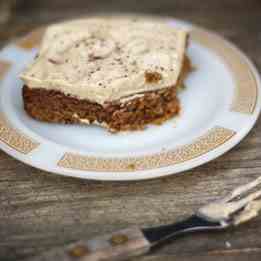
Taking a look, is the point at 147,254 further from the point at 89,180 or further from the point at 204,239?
the point at 89,180

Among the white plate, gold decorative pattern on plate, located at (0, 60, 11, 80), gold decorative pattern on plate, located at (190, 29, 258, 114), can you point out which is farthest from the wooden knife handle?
gold decorative pattern on plate, located at (0, 60, 11, 80)

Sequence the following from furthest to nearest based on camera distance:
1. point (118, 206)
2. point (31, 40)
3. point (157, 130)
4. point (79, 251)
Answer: point (31, 40), point (157, 130), point (118, 206), point (79, 251)

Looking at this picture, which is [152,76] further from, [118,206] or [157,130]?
[118,206]

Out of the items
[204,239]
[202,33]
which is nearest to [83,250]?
[204,239]

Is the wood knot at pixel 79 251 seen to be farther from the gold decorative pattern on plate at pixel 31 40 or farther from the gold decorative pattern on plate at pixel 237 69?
the gold decorative pattern on plate at pixel 31 40

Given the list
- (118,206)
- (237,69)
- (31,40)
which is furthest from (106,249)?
(31,40)

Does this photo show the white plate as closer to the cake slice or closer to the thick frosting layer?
the cake slice
